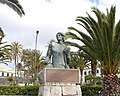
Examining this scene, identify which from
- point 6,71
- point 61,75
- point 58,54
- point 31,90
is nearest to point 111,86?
point 58,54

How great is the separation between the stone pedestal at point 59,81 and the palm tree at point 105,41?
5744 millimetres

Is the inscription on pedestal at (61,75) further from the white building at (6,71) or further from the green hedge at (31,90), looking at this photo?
the white building at (6,71)

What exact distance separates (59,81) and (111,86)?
7.06m

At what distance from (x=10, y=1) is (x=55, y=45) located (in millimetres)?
A: 6804

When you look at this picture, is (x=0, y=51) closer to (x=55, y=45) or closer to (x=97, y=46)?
(x=97, y=46)

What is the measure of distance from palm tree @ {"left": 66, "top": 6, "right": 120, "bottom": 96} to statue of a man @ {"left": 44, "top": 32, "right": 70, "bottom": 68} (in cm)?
501

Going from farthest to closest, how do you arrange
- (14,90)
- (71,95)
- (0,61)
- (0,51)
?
(0,61) → (0,51) → (14,90) → (71,95)

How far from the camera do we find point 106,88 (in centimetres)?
1591

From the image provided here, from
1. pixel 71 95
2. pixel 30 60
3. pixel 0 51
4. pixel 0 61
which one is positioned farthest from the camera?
pixel 30 60

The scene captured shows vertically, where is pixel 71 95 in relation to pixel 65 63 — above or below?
below

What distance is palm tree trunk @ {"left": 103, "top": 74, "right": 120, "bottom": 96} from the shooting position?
1570cm

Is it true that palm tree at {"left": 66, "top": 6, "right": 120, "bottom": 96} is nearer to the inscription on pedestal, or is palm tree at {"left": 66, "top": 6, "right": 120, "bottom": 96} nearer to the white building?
the inscription on pedestal

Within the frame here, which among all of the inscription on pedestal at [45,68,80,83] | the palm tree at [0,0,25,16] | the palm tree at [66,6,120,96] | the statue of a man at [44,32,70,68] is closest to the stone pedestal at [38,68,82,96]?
the inscription on pedestal at [45,68,80,83]

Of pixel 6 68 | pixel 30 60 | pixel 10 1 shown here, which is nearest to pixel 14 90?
pixel 10 1
